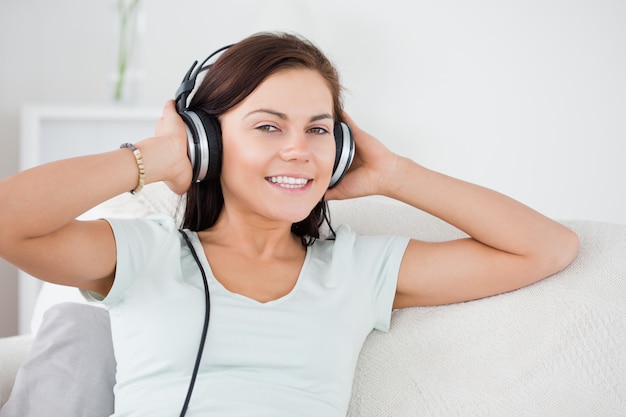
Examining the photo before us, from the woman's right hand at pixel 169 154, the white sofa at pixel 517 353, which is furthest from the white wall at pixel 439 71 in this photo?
the woman's right hand at pixel 169 154

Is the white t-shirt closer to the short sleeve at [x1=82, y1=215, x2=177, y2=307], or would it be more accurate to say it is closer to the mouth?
the short sleeve at [x1=82, y1=215, x2=177, y2=307]

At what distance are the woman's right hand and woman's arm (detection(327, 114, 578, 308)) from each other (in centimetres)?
39

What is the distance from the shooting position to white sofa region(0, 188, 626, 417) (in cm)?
134

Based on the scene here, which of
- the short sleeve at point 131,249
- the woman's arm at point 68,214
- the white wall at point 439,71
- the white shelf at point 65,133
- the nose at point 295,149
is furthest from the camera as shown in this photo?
the white shelf at point 65,133

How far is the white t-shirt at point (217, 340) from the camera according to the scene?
4.36 ft

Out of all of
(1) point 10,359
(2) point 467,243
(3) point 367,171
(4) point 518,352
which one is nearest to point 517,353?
(4) point 518,352

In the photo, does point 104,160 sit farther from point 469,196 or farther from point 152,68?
point 152,68

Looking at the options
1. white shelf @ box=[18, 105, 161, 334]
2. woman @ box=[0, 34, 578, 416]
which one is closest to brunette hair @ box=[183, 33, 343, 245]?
woman @ box=[0, 34, 578, 416]

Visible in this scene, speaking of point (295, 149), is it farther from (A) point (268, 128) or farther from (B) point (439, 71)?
(B) point (439, 71)

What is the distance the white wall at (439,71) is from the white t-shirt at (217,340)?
1.86m

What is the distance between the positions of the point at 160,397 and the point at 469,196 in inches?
27.2

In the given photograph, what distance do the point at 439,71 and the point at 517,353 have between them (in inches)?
88.3

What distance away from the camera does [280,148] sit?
1.44 meters

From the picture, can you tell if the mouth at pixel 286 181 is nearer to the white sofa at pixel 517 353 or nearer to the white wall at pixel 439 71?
the white sofa at pixel 517 353
